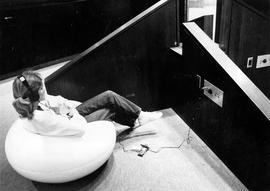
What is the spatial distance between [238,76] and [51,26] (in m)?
3.55

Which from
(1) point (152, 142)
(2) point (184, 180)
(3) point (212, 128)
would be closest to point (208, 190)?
(2) point (184, 180)

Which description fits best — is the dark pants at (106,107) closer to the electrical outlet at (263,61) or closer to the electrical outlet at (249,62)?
the electrical outlet at (249,62)

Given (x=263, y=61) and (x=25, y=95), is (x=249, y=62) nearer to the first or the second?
(x=263, y=61)

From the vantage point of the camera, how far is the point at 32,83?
6.28 ft

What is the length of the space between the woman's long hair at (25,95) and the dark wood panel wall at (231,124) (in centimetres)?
131

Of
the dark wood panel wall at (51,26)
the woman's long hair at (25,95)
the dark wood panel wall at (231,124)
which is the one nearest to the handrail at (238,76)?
the dark wood panel wall at (231,124)

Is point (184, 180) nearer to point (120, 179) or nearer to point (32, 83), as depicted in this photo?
point (120, 179)

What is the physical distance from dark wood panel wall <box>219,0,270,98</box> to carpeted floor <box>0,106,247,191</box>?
105 centimetres

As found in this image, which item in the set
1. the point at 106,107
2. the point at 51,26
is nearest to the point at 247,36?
the point at 106,107

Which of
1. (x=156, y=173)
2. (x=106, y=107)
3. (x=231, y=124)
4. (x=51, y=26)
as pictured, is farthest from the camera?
(x=51, y=26)

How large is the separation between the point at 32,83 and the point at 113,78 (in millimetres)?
1175

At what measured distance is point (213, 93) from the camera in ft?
7.41

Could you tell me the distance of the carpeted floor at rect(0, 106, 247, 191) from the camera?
211 cm

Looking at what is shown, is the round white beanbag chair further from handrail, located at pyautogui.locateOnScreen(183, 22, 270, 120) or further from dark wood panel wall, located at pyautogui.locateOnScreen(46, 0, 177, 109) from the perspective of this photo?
handrail, located at pyautogui.locateOnScreen(183, 22, 270, 120)
